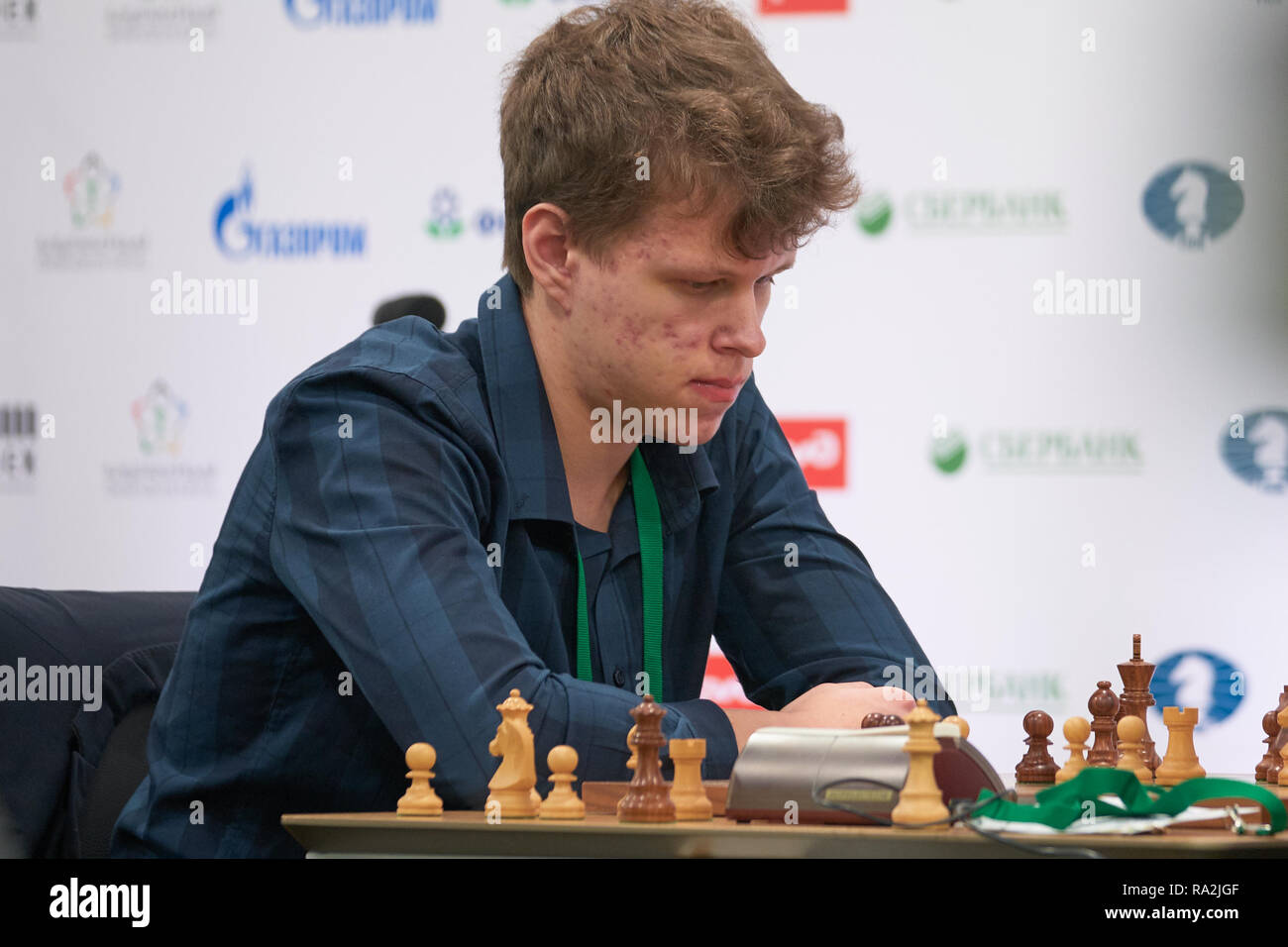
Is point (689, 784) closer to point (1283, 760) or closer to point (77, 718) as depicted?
point (1283, 760)

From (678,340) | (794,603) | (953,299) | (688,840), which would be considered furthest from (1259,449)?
(688,840)

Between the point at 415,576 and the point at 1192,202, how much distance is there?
280 centimetres

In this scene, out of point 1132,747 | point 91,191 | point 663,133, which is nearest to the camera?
point 1132,747

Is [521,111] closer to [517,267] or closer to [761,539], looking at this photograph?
[517,267]

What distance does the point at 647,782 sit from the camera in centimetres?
97

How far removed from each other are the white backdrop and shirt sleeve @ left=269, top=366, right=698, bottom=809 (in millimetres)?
2187

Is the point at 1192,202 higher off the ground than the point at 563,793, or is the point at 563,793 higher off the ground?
the point at 1192,202

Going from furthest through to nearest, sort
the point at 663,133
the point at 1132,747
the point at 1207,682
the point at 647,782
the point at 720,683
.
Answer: the point at 720,683 → the point at 1207,682 → the point at 663,133 → the point at 1132,747 → the point at 647,782

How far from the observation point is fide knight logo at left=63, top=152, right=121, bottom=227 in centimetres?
386

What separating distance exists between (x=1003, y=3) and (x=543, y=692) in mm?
2852

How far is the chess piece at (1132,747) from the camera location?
1180 millimetres

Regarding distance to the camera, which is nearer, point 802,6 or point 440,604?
point 440,604
